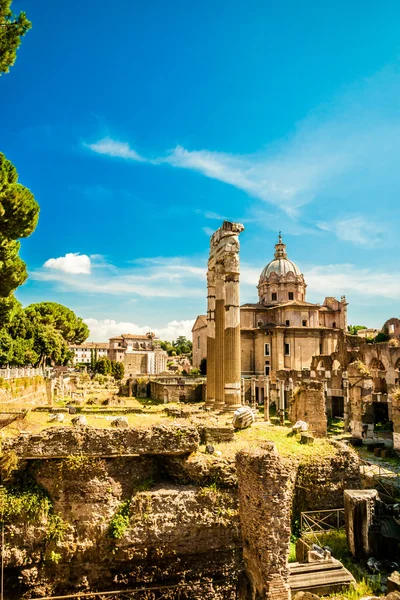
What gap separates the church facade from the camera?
43.7 metres

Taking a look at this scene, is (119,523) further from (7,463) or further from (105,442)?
(7,463)

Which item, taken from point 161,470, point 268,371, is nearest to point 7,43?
point 161,470

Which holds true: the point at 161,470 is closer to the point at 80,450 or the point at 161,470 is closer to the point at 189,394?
the point at 80,450

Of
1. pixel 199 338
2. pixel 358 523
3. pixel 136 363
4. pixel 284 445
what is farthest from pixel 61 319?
pixel 358 523

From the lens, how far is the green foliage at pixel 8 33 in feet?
35.8

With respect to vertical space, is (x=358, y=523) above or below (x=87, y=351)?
below

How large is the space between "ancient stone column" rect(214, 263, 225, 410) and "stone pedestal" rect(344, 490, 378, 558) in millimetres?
7898

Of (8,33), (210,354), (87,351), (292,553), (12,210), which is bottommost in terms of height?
(292,553)

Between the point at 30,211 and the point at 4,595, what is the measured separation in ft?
36.2

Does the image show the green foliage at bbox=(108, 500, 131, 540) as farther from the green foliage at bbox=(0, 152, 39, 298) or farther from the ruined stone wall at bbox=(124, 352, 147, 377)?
the ruined stone wall at bbox=(124, 352, 147, 377)

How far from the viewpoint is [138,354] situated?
73.6 metres

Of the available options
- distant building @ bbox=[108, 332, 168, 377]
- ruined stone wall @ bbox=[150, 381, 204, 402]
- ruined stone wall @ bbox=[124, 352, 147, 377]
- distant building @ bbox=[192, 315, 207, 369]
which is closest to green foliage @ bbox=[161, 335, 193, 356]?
distant building @ bbox=[108, 332, 168, 377]

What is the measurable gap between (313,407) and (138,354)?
58.2 m

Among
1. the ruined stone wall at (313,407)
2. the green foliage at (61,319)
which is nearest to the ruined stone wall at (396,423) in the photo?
the ruined stone wall at (313,407)
